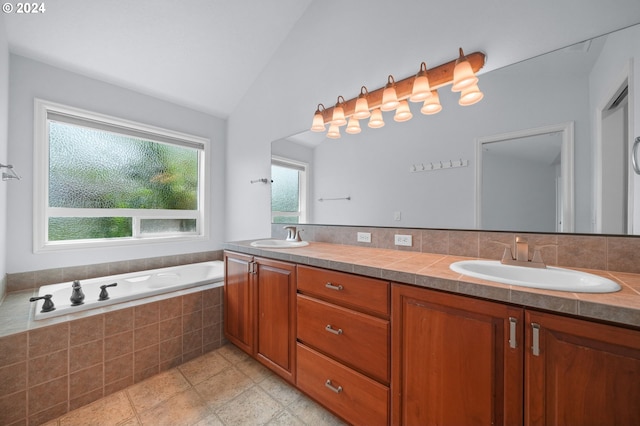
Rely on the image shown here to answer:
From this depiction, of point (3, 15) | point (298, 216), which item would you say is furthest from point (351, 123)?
point (3, 15)

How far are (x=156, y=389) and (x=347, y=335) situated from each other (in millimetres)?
1423

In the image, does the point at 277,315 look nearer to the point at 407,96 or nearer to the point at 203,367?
the point at 203,367

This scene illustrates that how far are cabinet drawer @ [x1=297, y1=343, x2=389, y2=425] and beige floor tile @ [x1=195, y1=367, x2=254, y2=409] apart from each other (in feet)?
1.58

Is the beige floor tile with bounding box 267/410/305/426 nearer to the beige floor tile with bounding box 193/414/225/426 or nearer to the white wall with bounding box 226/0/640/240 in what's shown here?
the beige floor tile with bounding box 193/414/225/426

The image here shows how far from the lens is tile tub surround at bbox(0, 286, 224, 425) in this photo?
132 centimetres

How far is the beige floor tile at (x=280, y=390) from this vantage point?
155 cm

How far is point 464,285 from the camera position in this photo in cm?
89

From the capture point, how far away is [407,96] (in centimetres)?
162

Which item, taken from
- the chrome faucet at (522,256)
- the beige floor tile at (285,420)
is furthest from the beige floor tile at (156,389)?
the chrome faucet at (522,256)

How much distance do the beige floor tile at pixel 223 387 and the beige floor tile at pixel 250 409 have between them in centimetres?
5

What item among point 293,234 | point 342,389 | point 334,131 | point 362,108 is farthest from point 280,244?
point 362,108

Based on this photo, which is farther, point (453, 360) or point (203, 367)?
point (203, 367)

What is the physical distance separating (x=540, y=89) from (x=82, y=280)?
351 centimetres

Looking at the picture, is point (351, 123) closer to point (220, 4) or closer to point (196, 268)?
point (220, 4)
